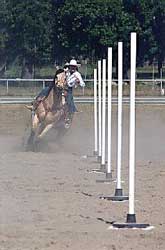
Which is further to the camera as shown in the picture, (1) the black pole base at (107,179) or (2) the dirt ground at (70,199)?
(1) the black pole base at (107,179)

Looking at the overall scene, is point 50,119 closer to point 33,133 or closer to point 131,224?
point 33,133

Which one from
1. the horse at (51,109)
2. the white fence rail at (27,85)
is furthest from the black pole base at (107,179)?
the white fence rail at (27,85)

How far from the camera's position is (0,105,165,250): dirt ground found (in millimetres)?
9672

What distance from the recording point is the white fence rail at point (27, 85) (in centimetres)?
4919

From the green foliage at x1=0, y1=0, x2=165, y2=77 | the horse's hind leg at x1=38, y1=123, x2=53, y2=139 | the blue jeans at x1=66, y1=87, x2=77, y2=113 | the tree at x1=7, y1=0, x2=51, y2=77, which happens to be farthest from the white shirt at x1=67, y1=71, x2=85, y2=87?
the tree at x1=7, y1=0, x2=51, y2=77

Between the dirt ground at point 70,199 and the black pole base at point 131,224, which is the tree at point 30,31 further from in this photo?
the black pole base at point 131,224

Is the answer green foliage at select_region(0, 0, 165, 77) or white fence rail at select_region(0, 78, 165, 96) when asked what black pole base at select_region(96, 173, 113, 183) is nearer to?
white fence rail at select_region(0, 78, 165, 96)

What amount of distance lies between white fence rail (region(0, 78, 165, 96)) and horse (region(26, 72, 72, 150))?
2581 cm

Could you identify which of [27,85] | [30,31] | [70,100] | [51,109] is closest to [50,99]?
[51,109]

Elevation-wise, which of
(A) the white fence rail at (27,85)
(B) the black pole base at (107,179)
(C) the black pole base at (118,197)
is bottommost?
(A) the white fence rail at (27,85)

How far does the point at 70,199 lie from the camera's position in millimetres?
12992

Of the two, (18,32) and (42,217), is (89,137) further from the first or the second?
(18,32)

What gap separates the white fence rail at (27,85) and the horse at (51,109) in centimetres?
2581

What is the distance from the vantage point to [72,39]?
234 feet
